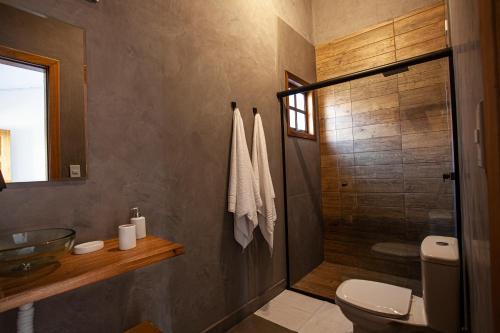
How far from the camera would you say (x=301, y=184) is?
262 centimetres

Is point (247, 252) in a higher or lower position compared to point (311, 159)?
lower

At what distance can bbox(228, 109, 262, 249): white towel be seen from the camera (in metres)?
1.68

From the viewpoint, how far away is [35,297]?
657mm

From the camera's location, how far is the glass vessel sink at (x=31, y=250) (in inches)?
27.2

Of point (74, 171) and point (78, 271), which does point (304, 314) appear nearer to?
point (78, 271)

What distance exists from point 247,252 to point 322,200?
4.27 ft

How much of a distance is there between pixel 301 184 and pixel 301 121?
73cm

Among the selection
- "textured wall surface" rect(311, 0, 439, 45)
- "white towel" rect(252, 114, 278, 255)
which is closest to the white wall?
"white towel" rect(252, 114, 278, 255)

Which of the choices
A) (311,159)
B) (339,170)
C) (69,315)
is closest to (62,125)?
(69,315)

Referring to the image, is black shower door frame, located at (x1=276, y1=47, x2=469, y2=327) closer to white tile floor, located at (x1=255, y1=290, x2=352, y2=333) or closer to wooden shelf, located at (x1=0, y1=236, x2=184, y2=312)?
white tile floor, located at (x1=255, y1=290, x2=352, y2=333)

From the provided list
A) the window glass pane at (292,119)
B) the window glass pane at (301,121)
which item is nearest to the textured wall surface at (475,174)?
the window glass pane at (292,119)

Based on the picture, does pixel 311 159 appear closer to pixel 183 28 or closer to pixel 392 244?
pixel 392 244

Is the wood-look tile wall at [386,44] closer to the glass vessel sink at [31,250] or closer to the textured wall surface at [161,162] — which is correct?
the textured wall surface at [161,162]

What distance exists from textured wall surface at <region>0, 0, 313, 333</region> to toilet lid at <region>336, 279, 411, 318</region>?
73cm
